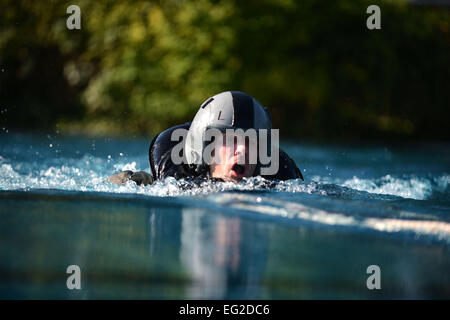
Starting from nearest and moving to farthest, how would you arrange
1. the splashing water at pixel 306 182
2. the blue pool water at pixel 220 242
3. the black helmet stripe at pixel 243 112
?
the blue pool water at pixel 220 242 < the splashing water at pixel 306 182 < the black helmet stripe at pixel 243 112

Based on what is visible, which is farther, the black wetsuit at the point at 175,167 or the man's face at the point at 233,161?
the black wetsuit at the point at 175,167

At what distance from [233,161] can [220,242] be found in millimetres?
1748

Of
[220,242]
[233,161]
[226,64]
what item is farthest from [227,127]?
[226,64]

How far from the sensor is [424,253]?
3.16 metres

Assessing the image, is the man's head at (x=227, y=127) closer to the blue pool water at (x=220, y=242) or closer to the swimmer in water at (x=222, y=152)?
the swimmer in water at (x=222, y=152)

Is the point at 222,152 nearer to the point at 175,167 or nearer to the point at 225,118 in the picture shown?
the point at 225,118

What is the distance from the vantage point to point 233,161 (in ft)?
15.8

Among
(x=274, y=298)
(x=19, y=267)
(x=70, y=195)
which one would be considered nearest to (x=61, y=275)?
(x=19, y=267)

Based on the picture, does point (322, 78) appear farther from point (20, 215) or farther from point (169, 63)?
point (20, 215)

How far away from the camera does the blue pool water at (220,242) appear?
2.49m

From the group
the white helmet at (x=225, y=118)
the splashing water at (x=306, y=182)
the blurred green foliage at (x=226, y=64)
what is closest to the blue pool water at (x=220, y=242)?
the splashing water at (x=306, y=182)

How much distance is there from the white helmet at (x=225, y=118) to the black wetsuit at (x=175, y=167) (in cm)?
7

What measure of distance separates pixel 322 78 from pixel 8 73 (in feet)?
24.5
